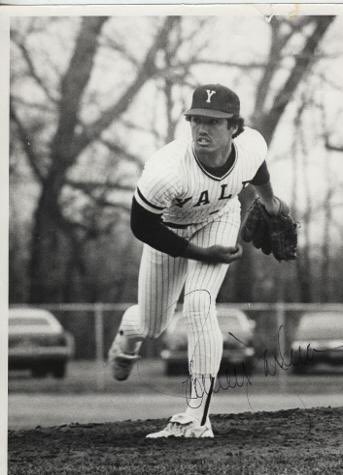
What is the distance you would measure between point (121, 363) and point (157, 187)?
4.24 ft

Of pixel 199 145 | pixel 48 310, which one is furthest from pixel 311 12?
pixel 48 310

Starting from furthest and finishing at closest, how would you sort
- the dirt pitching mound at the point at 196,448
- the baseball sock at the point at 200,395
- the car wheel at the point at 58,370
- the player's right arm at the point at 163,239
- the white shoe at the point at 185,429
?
the car wheel at the point at 58,370, the player's right arm at the point at 163,239, the baseball sock at the point at 200,395, the white shoe at the point at 185,429, the dirt pitching mound at the point at 196,448

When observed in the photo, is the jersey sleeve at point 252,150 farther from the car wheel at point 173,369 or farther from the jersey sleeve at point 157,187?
the car wheel at point 173,369

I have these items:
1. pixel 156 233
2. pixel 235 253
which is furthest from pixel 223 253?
pixel 156 233

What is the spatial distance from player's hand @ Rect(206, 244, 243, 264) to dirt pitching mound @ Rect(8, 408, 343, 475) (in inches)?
39.1

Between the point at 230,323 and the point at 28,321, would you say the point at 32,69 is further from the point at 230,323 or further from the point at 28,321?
the point at 230,323

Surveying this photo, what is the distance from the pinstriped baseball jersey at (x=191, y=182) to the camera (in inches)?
242

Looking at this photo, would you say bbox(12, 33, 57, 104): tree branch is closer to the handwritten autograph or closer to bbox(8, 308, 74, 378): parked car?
bbox(8, 308, 74, 378): parked car

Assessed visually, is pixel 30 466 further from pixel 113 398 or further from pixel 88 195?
pixel 88 195

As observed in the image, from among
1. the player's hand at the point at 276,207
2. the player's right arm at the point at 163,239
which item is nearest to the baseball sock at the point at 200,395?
the player's right arm at the point at 163,239

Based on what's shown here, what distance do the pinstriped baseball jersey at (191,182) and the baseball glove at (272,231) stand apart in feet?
0.57

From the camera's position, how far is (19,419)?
20.5 feet

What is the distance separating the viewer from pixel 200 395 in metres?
6.24

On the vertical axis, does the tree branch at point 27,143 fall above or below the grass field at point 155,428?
above
